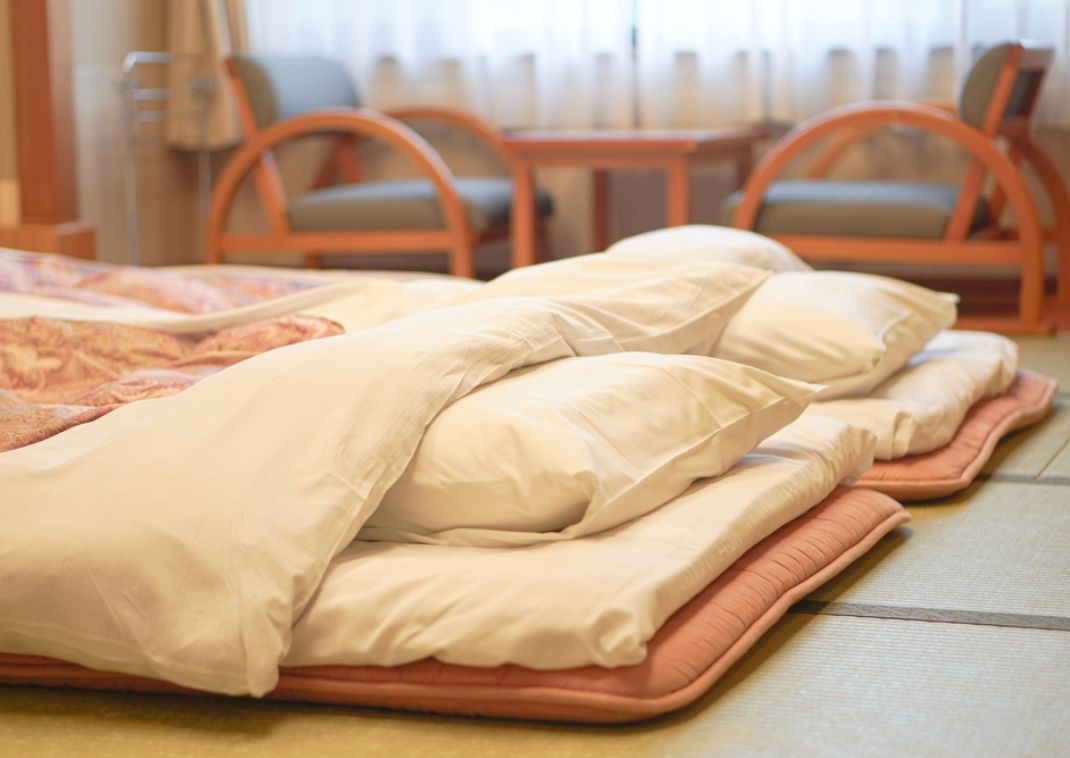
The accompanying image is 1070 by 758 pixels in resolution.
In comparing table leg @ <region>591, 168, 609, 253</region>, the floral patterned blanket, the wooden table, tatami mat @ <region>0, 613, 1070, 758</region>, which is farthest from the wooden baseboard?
tatami mat @ <region>0, 613, 1070, 758</region>

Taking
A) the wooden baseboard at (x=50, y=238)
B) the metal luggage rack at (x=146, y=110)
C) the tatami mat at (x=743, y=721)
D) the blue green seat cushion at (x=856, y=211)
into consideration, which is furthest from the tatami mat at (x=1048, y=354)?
the metal luggage rack at (x=146, y=110)

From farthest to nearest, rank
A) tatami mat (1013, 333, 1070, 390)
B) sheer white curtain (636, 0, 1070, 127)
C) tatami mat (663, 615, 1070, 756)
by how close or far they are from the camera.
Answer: sheer white curtain (636, 0, 1070, 127) → tatami mat (1013, 333, 1070, 390) → tatami mat (663, 615, 1070, 756)

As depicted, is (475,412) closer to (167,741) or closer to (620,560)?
(620,560)

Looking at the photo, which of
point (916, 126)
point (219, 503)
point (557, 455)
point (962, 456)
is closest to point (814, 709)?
point (557, 455)

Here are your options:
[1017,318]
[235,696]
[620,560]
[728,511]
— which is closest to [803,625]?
[728,511]

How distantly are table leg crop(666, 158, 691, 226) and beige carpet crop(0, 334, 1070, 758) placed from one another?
2490 millimetres

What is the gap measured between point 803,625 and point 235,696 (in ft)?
1.92

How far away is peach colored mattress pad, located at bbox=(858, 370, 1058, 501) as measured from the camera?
206 cm

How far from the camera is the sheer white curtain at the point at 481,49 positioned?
4750mm

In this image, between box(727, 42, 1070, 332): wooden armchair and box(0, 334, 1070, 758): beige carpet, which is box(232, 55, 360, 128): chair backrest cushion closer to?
box(727, 42, 1070, 332): wooden armchair

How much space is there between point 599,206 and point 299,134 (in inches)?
37.9

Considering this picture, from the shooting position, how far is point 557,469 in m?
1.42

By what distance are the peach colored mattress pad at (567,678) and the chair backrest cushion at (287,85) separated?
3158 millimetres

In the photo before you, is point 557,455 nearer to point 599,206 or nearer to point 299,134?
point 299,134
